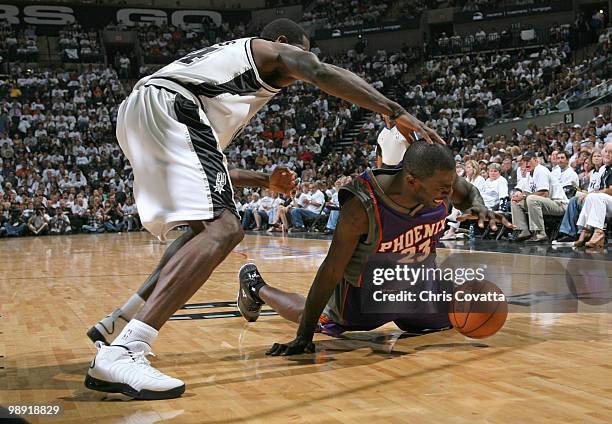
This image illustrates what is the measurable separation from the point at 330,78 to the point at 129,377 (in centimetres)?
133

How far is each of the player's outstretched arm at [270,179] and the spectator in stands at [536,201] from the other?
679 centimetres

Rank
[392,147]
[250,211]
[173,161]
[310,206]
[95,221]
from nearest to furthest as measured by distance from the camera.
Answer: [173,161]
[392,147]
[310,206]
[250,211]
[95,221]

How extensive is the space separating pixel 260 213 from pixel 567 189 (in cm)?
894

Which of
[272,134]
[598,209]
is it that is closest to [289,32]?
[598,209]

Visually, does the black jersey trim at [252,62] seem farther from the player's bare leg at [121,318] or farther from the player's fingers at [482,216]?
the player's fingers at [482,216]

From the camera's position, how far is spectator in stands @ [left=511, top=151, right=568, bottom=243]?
30.8 ft

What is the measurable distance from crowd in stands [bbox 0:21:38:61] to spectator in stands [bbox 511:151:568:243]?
21.8 meters

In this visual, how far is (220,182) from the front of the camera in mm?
2680

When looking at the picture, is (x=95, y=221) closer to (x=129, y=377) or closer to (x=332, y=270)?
(x=332, y=270)

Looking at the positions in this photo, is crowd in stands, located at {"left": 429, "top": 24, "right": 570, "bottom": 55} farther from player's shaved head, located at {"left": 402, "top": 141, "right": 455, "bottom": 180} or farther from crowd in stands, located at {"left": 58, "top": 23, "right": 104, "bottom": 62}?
player's shaved head, located at {"left": 402, "top": 141, "right": 455, "bottom": 180}

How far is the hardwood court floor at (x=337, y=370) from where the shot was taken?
210 cm

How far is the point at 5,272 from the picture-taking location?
7.46 metres

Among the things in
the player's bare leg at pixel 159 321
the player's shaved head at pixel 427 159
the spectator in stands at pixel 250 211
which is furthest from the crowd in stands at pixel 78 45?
the player's bare leg at pixel 159 321

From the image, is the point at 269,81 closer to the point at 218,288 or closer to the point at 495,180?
the point at 218,288
